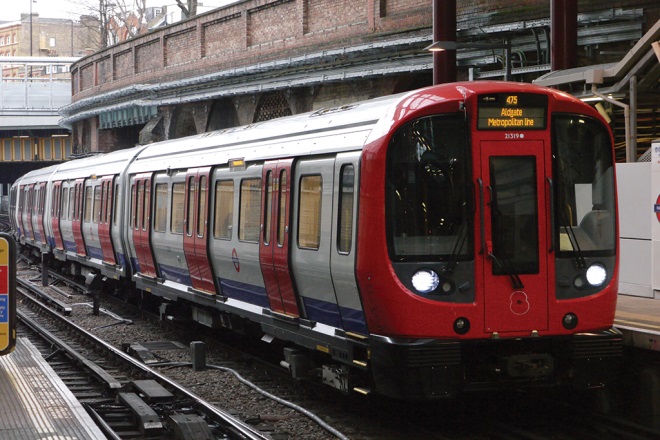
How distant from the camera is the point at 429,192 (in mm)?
8930

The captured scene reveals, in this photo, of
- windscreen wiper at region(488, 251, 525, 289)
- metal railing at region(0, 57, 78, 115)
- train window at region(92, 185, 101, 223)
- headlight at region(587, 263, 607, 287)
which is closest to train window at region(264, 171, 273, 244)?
windscreen wiper at region(488, 251, 525, 289)

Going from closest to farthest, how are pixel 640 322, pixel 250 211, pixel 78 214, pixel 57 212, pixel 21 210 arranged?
pixel 640 322 < pixel 250 211 < pixel 78 214 < pixel 57 212 < pixel 21 210

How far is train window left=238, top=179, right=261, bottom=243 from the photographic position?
11852 millimetres

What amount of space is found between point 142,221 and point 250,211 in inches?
219

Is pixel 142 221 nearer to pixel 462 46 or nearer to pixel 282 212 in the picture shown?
pixel 462 46

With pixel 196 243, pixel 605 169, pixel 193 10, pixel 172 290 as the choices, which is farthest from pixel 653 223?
pixel 193 10

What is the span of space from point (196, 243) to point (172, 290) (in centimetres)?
195

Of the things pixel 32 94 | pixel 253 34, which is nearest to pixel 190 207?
pixel 253 34

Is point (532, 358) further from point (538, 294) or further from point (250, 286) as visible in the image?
point (250, 286)

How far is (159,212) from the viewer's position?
1634 centimetres

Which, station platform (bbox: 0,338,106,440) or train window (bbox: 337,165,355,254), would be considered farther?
train window (bbox: 337,165,355,254)

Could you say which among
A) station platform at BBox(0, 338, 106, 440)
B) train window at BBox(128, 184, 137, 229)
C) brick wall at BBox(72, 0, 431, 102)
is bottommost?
station platform at BBox(0, 338, 106, 440)

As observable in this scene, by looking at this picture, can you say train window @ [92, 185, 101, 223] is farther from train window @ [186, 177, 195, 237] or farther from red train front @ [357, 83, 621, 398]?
red train front @ [357, 83, 621, 398]

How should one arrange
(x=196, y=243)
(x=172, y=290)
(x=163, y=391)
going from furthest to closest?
(x=172, y=290)
(x=196, y=243)
(x=163, y=391)
